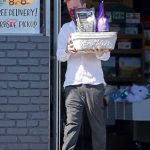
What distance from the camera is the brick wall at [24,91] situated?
6.64 metres

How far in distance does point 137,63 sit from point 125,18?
2.23 feet

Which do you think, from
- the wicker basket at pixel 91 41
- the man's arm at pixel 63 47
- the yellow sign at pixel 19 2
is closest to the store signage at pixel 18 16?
the yellow sign at pixel 19 2

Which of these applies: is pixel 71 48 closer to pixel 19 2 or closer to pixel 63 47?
pixel 63 47

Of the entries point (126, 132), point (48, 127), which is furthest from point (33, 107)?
point (126, 132)

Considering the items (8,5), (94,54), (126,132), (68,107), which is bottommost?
(126,132)

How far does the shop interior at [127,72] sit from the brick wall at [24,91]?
1.28 meters

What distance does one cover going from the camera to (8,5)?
6668 millimetres

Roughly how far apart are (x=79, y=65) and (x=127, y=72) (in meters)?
2.82

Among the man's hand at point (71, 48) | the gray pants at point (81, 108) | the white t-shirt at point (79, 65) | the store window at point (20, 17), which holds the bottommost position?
the gray pants at point (81, 108)

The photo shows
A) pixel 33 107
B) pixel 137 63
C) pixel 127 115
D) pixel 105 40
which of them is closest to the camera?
pixel 105 40

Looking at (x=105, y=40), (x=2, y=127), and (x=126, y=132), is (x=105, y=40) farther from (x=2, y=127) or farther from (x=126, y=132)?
(x=126, y=132)

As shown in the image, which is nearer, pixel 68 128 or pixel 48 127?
pixel 68 128

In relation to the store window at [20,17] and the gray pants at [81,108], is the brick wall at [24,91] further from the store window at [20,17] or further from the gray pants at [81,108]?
the gray pants at [81,108]

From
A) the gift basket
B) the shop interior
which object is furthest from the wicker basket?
the shop interior
